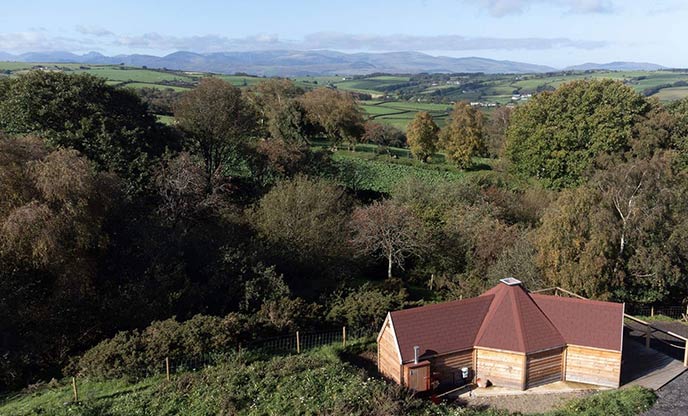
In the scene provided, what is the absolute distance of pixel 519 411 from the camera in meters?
16.1

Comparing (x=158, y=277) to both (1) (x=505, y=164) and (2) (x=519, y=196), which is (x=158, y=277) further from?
(1) (x=505, y=164)

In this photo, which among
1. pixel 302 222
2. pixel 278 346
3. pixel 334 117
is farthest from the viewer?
pixel 334 117

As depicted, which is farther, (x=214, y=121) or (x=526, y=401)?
(x=214, y=121)

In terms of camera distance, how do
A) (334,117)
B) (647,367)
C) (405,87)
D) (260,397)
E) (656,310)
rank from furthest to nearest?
(405,87) → (334,117) → (656,310) → (647,367) → (260,397)

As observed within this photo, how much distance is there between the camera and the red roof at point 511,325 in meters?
17.5

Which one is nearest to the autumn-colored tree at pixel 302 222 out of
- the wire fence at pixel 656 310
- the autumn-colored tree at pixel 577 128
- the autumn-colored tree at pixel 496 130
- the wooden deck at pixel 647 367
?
the wooden deck at pixel 647 367

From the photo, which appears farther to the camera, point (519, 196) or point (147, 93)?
point (147, 93)

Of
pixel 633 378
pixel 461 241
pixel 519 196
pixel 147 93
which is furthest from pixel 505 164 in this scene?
pixel 147 93

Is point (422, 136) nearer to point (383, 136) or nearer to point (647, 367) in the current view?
point (383, 136)

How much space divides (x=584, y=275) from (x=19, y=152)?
22.8 metres

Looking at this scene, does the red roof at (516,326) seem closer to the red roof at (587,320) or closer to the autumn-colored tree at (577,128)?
the red roof at (587,320)

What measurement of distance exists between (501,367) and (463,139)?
3713 cm

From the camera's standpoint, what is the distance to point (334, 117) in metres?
51.5

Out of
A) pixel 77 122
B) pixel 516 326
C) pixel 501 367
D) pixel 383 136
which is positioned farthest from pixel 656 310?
pixel 383 136
